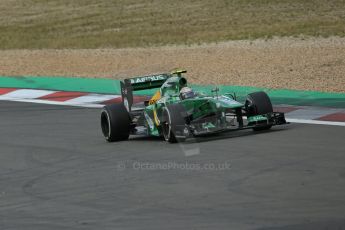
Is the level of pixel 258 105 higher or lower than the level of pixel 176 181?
higher

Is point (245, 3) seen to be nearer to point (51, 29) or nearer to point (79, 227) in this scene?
point (51, 29)

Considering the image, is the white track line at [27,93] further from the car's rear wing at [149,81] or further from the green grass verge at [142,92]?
the car's rear wing at [149,81]

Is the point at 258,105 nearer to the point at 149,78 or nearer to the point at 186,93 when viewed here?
the point at 186,93

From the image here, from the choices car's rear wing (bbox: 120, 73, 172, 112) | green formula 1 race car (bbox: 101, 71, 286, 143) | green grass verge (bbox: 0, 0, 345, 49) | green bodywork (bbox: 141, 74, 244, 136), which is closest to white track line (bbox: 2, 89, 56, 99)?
car's rear wing (bbox: 120, 73, 172, 112)

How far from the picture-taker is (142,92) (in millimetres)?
19656

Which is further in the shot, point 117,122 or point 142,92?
point 142,92

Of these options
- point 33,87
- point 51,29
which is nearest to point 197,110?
point 33,87

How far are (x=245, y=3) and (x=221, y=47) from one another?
8660mm

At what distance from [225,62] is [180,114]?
11.0 meters

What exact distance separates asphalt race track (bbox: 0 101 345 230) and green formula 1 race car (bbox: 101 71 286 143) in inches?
7.2

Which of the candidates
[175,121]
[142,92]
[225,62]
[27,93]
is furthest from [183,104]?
[225,62]

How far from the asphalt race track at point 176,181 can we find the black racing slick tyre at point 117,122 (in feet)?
0.70

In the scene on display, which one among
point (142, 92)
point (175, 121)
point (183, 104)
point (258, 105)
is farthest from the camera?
point (142, 92)

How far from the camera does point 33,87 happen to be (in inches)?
858
